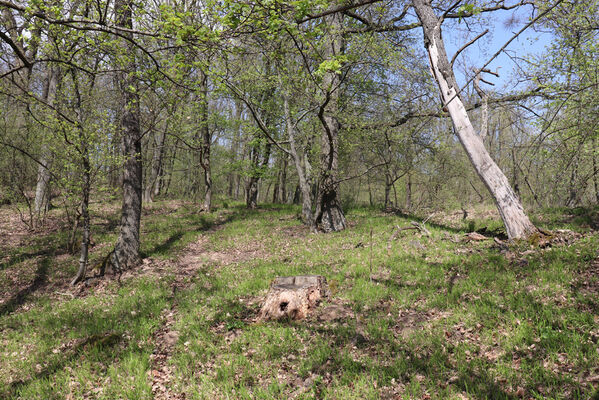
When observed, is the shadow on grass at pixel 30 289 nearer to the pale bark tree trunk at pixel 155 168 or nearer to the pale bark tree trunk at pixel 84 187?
the pale bark tree trunk at pixel 84 187

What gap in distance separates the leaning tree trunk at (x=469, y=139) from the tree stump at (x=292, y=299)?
5.31m

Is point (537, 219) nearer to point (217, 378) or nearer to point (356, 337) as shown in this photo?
point (356, 337)

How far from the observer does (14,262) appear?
10766 millimetres

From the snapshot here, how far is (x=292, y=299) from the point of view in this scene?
6.28m

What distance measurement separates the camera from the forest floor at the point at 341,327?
4.02 metres

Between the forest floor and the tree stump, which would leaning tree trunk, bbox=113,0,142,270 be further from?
the tree stump

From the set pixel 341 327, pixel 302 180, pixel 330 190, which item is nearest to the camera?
pixel 341 327

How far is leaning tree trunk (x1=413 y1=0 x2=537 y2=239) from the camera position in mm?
7793

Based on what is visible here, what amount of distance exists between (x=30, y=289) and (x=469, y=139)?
13.8 m

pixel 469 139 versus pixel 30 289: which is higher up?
pixel 469 139

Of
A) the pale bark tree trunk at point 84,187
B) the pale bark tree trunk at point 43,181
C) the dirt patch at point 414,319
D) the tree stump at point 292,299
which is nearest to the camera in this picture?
the dirt patch at point 414,319

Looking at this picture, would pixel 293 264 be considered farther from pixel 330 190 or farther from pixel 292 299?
pixel 330 190

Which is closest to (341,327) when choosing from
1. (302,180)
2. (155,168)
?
(302,180)

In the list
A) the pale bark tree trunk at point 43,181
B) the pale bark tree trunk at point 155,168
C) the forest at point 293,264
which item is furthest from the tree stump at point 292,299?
the pale bark tree trunk at point 155,168
